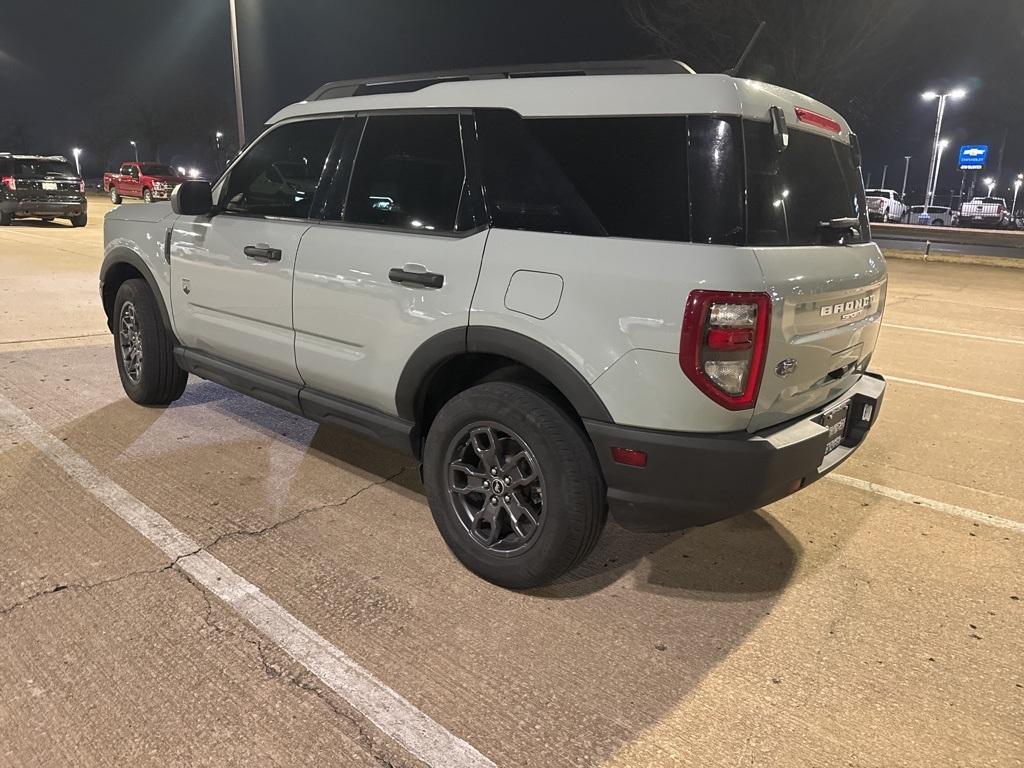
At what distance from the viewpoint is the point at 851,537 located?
11.9 ft

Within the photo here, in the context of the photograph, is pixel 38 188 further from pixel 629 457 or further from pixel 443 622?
pixel 629 457

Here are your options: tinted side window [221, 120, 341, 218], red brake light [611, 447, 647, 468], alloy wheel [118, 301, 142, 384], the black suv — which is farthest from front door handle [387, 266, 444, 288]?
the black suv

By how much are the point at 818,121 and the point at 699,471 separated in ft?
5.22

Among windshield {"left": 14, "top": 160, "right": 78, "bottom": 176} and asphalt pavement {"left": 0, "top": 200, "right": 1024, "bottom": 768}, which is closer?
asphalt pavement {"left": 0, "top": 200, "right": 1024, "bottom": 768}

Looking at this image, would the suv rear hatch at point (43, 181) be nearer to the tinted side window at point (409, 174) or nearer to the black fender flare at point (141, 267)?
the black fender flare at point (141, 267)

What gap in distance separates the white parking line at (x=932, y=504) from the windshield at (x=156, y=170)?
30.4 m

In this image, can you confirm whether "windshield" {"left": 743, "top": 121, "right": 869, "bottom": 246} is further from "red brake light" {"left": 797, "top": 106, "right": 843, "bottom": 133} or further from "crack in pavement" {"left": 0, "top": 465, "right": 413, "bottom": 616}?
"crack in pavement" {"left": 0, "top": 465, "right": 413, "bottom": 616}

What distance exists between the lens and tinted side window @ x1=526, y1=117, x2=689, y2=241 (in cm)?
258

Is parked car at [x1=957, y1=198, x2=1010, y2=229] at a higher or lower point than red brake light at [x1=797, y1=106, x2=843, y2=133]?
lower

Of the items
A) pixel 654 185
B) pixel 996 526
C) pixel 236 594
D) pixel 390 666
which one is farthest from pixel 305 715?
pixel 996 526

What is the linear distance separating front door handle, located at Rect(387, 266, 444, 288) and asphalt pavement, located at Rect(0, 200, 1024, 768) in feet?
3.87

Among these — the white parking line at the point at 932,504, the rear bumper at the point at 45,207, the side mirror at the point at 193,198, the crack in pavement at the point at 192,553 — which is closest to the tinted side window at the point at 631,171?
the crack in pavement at the point at 192,553

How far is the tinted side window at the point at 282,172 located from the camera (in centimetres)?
380

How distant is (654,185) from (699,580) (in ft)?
5.43
